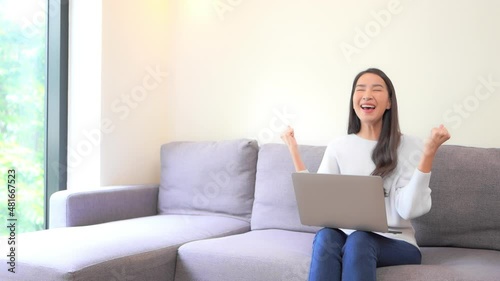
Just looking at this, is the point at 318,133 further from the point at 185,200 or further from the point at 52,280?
the point at 52,280

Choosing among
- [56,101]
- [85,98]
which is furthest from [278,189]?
[56,101]

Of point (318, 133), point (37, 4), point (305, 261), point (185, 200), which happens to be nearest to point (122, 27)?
point (37, 4)

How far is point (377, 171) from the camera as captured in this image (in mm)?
2172

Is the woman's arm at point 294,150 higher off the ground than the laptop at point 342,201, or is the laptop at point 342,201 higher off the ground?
the woman's arm at point 294,150

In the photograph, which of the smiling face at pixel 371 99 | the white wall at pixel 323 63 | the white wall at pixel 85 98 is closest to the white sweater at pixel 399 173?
the smiling face at pixel 371 99

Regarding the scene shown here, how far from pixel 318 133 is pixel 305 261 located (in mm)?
1151

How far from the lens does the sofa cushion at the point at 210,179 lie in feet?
9.70

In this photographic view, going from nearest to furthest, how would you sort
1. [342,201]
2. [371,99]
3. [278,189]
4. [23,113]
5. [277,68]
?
[342,201] → [371,99] → [278,189] → [23,113] → [277,68]

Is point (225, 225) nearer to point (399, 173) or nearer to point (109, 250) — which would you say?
point (109, 250)

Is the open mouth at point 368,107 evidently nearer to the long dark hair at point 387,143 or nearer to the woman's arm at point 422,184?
the long dark hair at point 387,143

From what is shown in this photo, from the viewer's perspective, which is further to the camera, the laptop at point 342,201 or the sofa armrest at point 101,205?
the sofa armrest at point 101,205

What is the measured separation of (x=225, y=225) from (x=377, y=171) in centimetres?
89

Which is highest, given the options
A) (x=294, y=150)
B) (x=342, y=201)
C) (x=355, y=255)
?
(x=294, y=150)

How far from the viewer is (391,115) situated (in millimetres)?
2275
